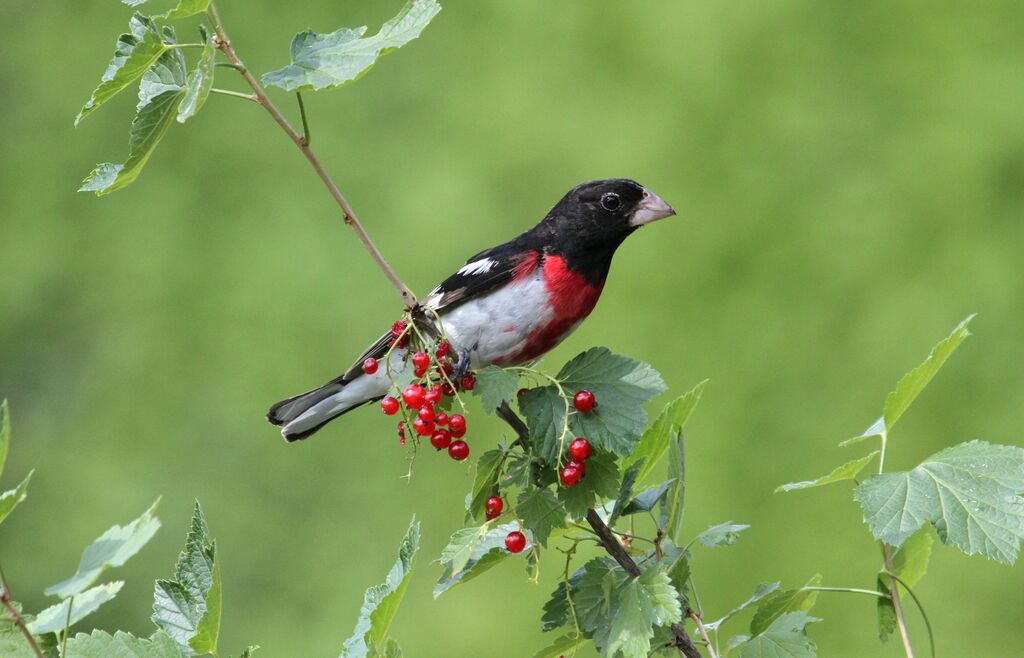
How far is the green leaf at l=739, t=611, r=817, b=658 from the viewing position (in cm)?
142

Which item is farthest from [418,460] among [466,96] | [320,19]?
[320,19]

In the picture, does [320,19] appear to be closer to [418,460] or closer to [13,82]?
[13,82]

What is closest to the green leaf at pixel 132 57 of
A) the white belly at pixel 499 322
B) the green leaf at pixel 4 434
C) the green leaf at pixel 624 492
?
the green leaf at pixel 4 434

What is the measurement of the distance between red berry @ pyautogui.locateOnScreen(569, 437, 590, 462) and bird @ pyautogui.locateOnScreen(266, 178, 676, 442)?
75 cm

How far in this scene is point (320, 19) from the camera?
17.0ft

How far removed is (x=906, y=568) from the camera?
1573 mm

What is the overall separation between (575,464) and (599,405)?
84 mm

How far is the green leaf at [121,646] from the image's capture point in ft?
3.81

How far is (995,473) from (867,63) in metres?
3.35

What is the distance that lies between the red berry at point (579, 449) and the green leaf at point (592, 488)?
0.03 meters

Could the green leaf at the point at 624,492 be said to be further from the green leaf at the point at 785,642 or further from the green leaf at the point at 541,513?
the green leaf at the point at 785,642

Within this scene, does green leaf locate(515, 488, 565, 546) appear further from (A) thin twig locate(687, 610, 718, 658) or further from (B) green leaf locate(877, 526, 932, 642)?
(B) green leaf locate(877, 526, 932, 642)

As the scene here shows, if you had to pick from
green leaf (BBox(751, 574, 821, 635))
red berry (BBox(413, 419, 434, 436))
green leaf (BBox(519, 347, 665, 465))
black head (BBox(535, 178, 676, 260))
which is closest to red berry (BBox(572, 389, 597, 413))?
green leaf (BBox(519, 347, 665, 465))

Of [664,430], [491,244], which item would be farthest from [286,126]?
[491,244]
